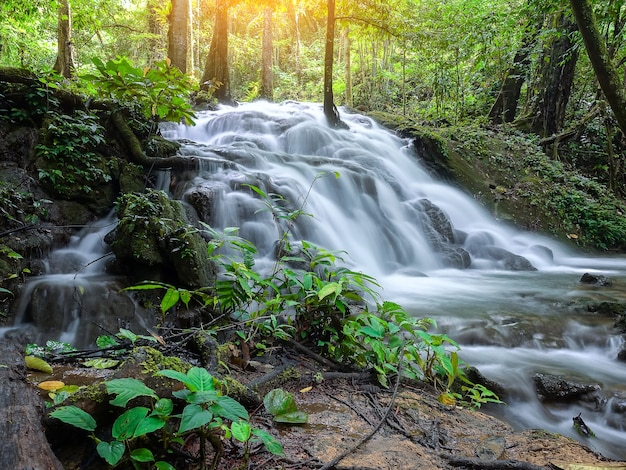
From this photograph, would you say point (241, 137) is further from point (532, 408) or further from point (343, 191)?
point (532, 408)

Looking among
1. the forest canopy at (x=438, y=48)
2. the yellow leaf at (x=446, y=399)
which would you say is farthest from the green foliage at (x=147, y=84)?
the yellow leaf at (x=446, y=399)

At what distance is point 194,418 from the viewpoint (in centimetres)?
111

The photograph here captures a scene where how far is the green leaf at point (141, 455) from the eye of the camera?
1.17 meters

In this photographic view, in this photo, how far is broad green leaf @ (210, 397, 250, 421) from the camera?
1157 mm

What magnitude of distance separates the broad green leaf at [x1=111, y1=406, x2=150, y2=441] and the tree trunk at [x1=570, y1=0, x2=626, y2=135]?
5.01 m

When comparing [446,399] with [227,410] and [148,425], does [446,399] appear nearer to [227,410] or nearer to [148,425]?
[227,410]

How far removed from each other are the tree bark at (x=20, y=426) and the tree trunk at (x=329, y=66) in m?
11.1

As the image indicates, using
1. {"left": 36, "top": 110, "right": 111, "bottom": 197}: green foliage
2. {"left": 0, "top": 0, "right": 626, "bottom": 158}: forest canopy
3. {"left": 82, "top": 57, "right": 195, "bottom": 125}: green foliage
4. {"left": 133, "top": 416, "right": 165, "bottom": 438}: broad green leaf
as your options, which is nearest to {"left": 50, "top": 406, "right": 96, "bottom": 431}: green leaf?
{"left": 133, "top": 416, "right": 165, "bottom": 438}: broad green leaf

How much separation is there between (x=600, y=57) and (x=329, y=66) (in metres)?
8.11

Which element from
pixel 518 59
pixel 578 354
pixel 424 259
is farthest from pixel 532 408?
pixel 518 59

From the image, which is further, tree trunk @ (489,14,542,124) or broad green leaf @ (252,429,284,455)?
tree trunk @ (489,14,542,124)

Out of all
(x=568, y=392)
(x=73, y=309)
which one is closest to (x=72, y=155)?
(x=73, y=309)

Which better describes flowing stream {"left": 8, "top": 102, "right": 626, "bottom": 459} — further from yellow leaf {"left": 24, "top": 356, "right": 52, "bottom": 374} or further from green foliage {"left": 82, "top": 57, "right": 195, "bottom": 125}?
yellow leaf {"left": 24, "top": 356, "right": 52, "bottom": 374}

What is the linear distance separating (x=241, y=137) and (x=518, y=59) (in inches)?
388
